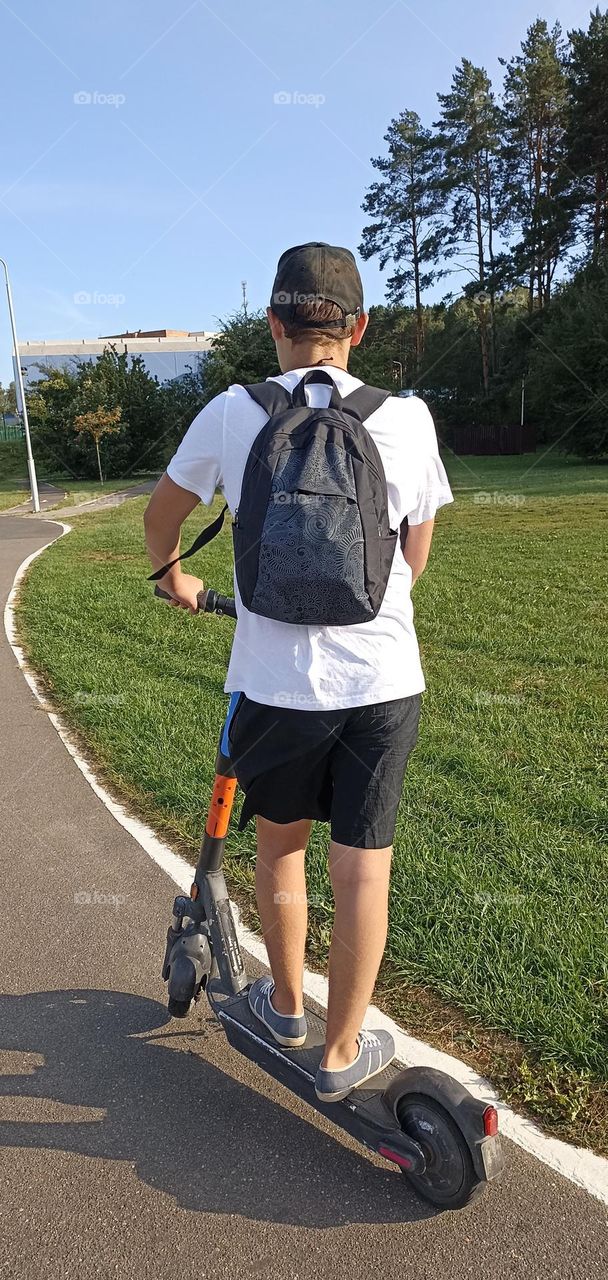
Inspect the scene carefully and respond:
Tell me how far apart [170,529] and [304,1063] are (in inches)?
53.9

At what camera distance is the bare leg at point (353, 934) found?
2006 millimetres

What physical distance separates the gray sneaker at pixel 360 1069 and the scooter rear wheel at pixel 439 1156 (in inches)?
5.9

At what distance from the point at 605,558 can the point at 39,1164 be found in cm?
1071

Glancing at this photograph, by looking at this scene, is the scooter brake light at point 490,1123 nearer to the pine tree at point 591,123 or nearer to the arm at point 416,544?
the arm at point 416,544

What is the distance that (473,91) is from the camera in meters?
42.9

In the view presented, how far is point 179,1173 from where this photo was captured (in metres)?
2.16

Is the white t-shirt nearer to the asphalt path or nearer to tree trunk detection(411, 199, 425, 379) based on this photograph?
the asphalt path

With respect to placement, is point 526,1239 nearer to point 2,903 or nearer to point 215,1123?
point 215,1123

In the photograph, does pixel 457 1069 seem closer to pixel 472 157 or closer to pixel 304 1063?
pixel 304 1063

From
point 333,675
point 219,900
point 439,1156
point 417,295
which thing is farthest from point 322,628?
point 417,295

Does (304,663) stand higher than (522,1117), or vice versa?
(304,663)

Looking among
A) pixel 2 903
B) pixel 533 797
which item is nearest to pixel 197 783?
pixel 2 903

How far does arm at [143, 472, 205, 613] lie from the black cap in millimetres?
446

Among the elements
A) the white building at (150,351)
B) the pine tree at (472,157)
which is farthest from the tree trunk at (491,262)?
the white building at (150,351)
